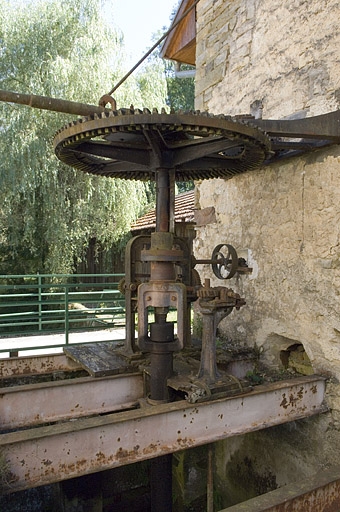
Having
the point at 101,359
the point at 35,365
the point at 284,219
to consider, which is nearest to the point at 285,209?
the point at 284,219

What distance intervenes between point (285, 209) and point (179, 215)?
576 cm

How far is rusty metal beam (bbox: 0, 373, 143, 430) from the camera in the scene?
8.99ft

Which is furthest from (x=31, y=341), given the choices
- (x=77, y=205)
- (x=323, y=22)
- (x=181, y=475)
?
(x=323, y=22)

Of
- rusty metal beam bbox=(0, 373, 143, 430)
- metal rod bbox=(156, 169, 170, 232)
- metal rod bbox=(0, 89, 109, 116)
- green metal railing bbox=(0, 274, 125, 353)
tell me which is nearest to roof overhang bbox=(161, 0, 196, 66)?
metal rod bbox=(0, 89, 109, 116)

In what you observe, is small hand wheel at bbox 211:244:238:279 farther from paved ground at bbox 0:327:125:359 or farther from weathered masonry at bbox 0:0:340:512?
paved ground at bbox 0:327:125:359

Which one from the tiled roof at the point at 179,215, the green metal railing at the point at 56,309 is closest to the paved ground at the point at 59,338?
the green metal railing at the point at 56,309

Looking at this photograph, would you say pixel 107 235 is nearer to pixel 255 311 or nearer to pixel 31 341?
pixel 31 341

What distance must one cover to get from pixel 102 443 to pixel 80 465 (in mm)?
140

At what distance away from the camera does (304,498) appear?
2021mm

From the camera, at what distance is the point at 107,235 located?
425 inches

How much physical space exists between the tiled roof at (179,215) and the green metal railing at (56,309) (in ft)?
5.30

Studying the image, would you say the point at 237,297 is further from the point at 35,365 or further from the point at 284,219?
the point at 35,365

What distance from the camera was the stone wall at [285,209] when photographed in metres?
2.99

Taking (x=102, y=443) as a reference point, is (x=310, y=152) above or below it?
above
